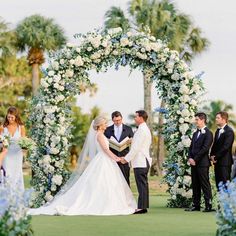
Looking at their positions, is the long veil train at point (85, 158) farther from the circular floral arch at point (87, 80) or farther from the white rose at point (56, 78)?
the white rose at point (56, 78)

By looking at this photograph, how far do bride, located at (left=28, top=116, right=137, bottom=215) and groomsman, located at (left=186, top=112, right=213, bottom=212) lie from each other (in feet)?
4.14

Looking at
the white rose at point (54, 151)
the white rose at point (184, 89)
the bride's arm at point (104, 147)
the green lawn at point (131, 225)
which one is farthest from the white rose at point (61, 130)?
the green lawn at point (131, 225)

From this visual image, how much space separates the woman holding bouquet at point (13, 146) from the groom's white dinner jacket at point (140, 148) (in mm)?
2027

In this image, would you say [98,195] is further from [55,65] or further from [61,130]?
[55,65]

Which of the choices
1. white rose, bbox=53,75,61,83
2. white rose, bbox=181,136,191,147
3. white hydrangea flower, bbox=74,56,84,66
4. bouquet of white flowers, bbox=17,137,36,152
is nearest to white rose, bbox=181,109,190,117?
white rose, bbox=181,136,191,147

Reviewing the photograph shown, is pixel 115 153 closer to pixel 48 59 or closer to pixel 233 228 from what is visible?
pixel 48 59

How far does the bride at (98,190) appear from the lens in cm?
1318

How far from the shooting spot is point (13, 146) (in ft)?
46.4

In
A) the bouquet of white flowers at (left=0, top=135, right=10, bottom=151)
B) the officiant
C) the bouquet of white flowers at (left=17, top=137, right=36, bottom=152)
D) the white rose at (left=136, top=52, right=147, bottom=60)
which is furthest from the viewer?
the white rose at (left=136, top=52, right=147, bottom=60)

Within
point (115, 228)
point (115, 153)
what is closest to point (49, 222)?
point (115, 228)

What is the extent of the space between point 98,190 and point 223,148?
2318mm

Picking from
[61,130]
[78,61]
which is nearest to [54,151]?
[61,130]

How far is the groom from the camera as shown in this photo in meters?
13.5

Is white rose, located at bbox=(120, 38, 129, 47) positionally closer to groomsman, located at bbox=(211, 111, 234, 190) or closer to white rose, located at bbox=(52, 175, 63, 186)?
groomsman, located at bbox=(211, 111, 234, 190)
